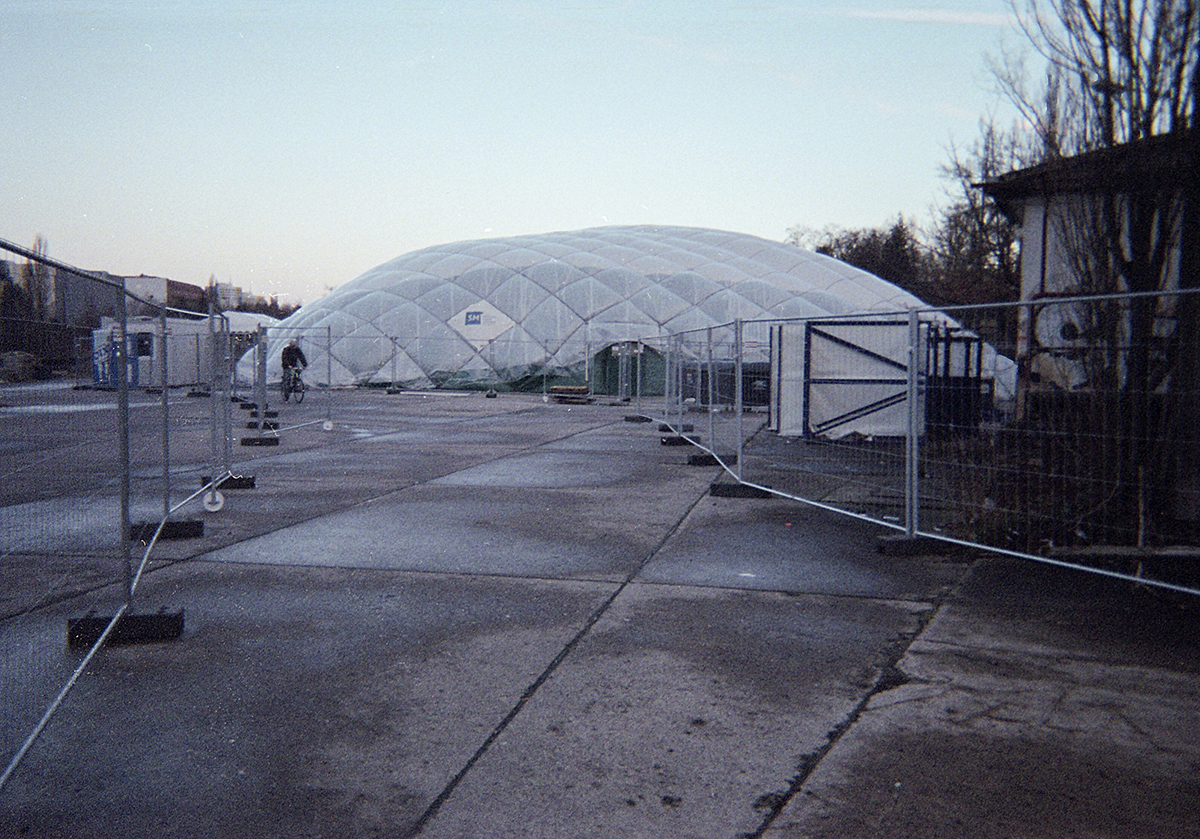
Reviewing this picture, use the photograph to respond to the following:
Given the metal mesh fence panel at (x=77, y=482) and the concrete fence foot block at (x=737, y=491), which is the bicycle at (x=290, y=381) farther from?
the concrete fence foot block at (x=737, y=491)

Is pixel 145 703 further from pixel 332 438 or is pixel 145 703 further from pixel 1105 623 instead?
pixel 332 438

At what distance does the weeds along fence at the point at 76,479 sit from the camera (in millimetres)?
3324

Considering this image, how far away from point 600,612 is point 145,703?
89.6 inches

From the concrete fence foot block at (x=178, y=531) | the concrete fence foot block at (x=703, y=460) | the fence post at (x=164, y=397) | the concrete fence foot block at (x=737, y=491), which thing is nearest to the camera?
the fence post at (x=164, y=397)

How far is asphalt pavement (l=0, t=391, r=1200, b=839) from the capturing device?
112 inches

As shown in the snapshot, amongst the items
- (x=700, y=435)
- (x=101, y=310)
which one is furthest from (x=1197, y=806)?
(x=700, y=435)

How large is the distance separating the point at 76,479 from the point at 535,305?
2847 cm

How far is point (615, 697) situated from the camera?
3.78 metres

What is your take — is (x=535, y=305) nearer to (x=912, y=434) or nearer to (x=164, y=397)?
(x=164, y=397)

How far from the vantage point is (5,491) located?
11.5 ft

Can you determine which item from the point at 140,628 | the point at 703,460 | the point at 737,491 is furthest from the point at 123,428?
the point at 703,460

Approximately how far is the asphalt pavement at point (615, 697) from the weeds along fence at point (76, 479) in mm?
111

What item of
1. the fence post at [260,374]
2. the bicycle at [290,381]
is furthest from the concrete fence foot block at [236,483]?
the bicycle at [290,381]

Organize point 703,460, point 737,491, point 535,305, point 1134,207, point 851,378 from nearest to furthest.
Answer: point 1134,207
point 737,491
point 703,460
point 851,378
point 535,305
